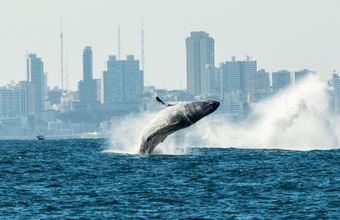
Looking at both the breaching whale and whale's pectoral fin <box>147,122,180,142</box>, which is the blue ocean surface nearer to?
whale's pectoral fin <box>147,122,180,142</box>

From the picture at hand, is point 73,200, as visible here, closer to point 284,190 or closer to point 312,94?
point 284,190

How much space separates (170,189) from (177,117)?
797 cm

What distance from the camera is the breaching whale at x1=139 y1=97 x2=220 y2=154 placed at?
128 ft

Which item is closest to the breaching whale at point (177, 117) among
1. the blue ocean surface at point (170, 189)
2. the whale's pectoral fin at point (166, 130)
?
the whale's pectoral fin at point (166, 130)

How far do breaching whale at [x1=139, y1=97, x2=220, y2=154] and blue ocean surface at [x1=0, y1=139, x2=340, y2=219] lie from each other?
8.19 feet

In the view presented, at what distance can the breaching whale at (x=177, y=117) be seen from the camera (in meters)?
39.0

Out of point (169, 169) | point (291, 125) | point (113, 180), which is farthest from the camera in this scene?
point (291, 125)

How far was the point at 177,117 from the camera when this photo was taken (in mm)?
39688

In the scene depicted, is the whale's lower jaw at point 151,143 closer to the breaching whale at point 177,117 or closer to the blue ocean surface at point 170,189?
the breaching whale at point 177,117

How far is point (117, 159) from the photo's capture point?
48.4m

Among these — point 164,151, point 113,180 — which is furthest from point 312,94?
point 113,180

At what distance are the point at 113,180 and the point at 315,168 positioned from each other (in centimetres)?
1559

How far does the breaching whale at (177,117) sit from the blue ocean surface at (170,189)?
2.50 metres

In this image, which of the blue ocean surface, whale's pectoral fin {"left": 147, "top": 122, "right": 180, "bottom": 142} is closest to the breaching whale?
whale's pectoral fin {"left": 147, "top": 122, "right": 180, "bottom": 142}
